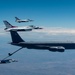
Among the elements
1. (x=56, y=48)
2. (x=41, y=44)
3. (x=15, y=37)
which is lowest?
(x=56, y=48)

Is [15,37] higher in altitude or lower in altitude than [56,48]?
higher

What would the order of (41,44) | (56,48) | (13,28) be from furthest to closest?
(41,44), (56,48), (13,28)

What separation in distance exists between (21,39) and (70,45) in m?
24.8

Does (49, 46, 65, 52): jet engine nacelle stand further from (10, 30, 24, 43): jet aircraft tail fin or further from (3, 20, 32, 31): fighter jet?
(3, 20, 32, 31): fighter jet

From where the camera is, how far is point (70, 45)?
11325cm

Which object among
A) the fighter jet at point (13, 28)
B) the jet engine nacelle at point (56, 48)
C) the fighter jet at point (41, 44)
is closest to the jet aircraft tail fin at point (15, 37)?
the fighter jet at point (41, 44)

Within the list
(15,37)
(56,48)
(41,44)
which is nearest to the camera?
(56,48)

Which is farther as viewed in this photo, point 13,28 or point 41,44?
point 41,44

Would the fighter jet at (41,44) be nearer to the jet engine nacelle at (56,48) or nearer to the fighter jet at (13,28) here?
the jet engine nacelle at (56,48)

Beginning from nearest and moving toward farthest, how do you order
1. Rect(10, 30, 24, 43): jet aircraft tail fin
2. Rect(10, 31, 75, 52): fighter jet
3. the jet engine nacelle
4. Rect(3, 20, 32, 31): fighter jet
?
Rect(3, 20, 32, 31): fighter jet
the jet engine nacelle
Rect(10, 30, 24, 43): jet aircraft tail fin
Rect(10, 31, 75, 52): fighter jet

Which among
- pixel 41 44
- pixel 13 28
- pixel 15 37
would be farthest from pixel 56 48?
pixel 13 28

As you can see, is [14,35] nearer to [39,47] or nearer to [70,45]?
[39,47]

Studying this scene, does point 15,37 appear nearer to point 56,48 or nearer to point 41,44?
point 41,44

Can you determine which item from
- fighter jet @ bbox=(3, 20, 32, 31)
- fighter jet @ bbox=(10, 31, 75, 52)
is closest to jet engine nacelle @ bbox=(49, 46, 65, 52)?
fighter jet @ bbox=(10, 31, 75, 52)
